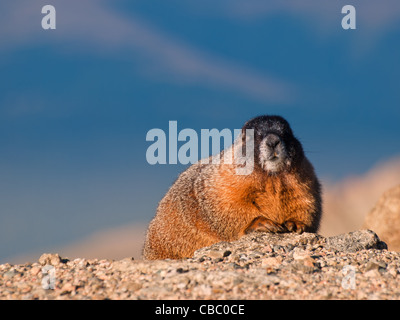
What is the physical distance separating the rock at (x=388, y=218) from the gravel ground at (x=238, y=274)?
6.85 meters

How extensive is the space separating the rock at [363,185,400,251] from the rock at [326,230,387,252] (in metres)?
6.66

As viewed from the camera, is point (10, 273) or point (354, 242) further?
point (354, 242)

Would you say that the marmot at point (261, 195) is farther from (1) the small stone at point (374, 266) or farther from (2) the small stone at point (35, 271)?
(2) the small stone at point (35, 271)

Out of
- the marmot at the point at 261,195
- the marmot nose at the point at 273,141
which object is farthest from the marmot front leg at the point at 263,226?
the marmot nose at the point at 273,141

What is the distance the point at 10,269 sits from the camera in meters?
8.32

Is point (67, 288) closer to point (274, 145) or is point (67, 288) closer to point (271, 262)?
point (271, 262)

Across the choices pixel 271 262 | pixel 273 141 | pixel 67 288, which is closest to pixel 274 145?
pixel 273 141

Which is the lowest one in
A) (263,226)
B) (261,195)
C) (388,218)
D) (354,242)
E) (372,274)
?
(388,218)

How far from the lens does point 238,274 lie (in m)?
6.96

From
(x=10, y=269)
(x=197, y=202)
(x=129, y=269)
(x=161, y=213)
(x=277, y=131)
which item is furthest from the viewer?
(x=161, y=213)

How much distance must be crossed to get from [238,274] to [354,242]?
305 centimetres
